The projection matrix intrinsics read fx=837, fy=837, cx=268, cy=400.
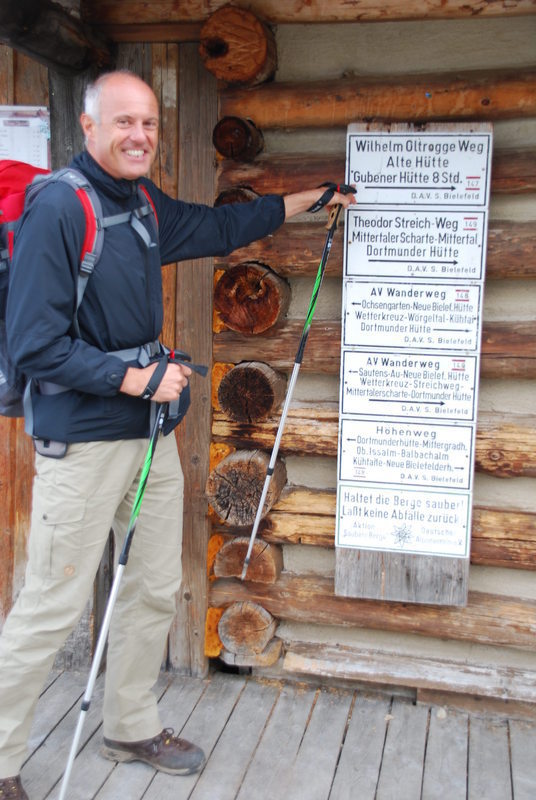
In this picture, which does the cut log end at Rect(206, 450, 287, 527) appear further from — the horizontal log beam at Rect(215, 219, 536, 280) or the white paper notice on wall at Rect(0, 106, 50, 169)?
the white paper notice on wall at Rect(0, 106, 50, 169)

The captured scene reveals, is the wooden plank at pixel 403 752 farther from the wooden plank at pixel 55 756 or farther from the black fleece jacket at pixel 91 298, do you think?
the black fleece jacket at pixel 91 298

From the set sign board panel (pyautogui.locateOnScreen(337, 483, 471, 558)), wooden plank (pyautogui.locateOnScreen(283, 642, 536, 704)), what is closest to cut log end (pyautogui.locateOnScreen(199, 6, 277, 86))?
sign board panel (pyautogui.locateOnScreen(337, 483, 471, 558))

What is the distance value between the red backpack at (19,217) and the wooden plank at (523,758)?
2.66 m

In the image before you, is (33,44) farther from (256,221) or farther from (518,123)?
(518,123)

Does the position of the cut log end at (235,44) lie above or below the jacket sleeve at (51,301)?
above

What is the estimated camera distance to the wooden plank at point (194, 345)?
4.12m

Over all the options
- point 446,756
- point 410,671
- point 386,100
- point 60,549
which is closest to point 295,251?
point 386,100

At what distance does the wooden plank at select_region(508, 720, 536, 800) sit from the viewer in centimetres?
357

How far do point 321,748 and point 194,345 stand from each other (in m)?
2.02

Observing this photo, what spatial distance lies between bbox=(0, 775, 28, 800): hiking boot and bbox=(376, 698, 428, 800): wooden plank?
1470 millimetres

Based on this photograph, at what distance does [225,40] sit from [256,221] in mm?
850

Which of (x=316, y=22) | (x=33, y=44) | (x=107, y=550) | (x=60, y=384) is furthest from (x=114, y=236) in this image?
(x=107, y=550)

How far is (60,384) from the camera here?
3.15 m

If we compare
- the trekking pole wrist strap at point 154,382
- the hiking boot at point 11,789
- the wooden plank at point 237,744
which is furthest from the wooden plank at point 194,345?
the hiking boot at point 11,789
